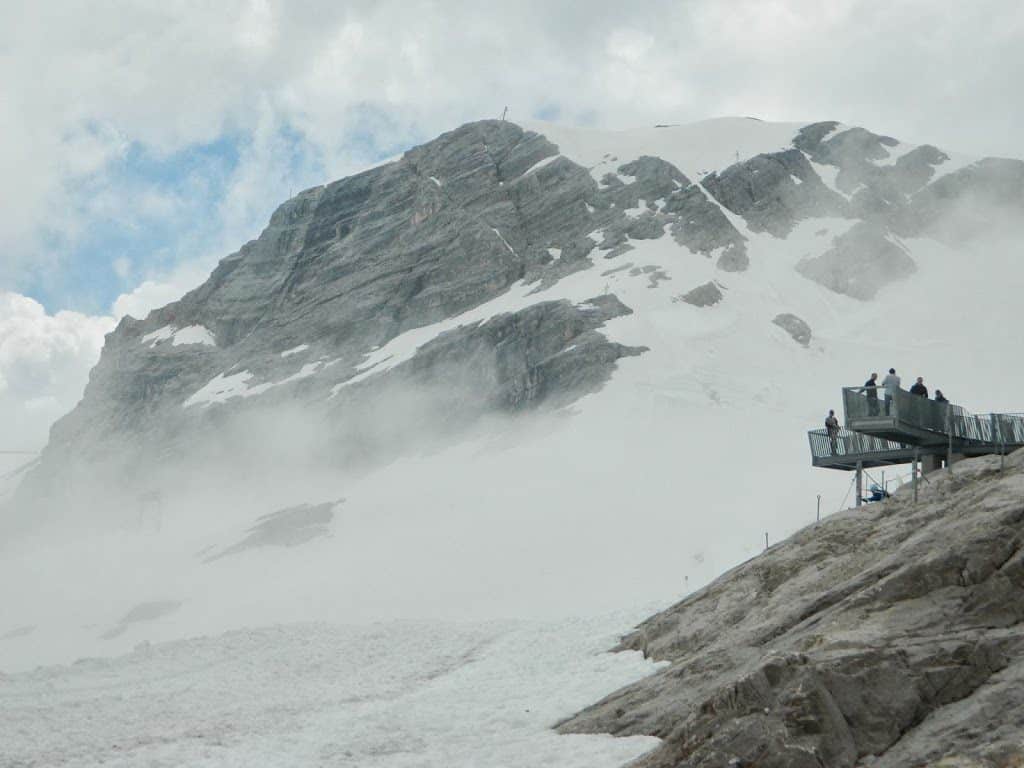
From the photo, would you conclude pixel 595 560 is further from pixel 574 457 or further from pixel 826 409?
pixel 826 409

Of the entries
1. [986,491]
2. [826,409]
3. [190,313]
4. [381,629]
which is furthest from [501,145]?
[986,491]

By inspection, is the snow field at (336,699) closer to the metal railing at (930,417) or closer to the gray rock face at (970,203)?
the metal railing at (930,417)

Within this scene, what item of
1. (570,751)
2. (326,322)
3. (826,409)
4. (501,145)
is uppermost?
(501,145)

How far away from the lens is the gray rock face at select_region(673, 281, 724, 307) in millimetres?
87312

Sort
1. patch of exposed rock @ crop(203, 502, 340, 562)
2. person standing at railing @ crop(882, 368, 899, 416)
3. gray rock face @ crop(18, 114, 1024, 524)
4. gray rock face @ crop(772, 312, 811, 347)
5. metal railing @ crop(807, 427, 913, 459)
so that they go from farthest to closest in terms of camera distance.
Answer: gray rock face @ crop(18, 114, 1024, 524) → gray rock face @ crop(772, 312, 811, 347) → patch of exposed rock @ crop(203, 502, 340, 562) → metal railing @ crop(807, 427, 913, 459) → person standing at railing @ crop(882, 368, 899, 416)

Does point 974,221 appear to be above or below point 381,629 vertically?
above

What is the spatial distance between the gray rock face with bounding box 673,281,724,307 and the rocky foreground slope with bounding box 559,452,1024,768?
224 ft

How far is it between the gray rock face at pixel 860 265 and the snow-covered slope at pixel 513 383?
0.27 m

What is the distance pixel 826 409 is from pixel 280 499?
4087cm

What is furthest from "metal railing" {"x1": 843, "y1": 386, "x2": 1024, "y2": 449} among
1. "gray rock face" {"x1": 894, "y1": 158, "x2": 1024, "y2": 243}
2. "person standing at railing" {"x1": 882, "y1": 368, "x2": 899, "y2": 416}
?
"gray rock face" {"x1": 894, "y1": 158, "x2": 1024, "y2": 243}

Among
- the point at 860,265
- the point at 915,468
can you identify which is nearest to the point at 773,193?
the point at 860,265

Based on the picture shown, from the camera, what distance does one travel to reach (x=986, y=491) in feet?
58.5

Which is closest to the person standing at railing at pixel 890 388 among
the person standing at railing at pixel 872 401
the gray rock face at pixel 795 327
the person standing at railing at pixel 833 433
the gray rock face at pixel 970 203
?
the person standing at railing at pixel 872 401

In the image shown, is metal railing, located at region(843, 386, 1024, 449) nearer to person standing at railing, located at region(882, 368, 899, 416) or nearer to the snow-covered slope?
person standing at railing, located at region(882, 368, 899, 416)
